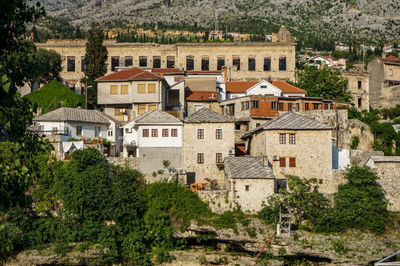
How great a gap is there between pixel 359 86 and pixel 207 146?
108 feet

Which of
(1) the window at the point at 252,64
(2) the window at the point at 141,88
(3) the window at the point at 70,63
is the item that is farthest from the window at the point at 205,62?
(2) the window at the point at 141,88

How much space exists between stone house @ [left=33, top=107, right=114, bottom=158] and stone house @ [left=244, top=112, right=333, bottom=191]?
50.1 ft

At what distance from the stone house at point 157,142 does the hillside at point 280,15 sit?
8729cm

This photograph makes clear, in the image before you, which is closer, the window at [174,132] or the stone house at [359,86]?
the window at [174,132]

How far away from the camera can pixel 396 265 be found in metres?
22.6

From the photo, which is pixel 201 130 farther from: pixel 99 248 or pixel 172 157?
pixel 99 248

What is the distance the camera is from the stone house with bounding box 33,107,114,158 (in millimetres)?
47344

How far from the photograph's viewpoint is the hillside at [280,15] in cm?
13662

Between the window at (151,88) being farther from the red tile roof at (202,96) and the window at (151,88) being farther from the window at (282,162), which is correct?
the window at (282,162)

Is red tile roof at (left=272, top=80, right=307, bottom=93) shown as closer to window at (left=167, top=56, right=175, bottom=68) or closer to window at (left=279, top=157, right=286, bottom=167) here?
window at (left=167, top=56, right=175, bottom=68)

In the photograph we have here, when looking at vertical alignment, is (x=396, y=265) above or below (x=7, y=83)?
below

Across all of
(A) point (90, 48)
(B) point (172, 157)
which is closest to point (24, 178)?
(B) point (172, 157)

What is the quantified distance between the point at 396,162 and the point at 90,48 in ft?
128

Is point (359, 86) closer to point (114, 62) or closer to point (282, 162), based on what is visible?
point (282, 162)
